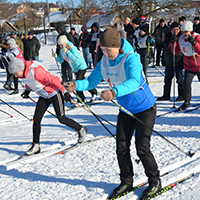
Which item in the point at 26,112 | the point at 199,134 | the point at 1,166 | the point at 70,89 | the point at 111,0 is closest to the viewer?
the point at 70,89

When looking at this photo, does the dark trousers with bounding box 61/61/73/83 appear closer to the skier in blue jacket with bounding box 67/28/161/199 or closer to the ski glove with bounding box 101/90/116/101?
the skier in blue jacket with bounding box 67/28/161/199

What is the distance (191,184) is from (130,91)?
149cm

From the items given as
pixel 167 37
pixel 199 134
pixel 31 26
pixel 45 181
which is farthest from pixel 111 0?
pixel 31 26

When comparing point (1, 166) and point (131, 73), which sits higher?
point (131, 73)

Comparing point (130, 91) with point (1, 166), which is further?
point (1, 166)

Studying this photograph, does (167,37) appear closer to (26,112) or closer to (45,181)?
(26,112)

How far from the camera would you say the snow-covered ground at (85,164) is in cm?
318

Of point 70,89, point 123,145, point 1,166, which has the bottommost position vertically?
point 1,166

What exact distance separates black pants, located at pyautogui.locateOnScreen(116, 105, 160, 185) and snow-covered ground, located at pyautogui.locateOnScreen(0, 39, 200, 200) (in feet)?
1.10

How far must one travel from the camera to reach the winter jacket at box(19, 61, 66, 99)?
153 inches

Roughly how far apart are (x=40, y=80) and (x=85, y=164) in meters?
1.36

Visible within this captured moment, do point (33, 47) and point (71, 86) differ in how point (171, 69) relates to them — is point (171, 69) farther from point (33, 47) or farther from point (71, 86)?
point (33, 47)

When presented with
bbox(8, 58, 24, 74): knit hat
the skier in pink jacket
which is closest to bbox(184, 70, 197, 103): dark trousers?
the skier in pink jacket

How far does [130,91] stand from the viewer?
96.3 inches
